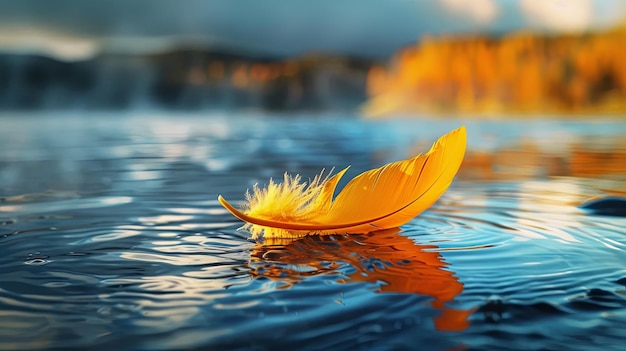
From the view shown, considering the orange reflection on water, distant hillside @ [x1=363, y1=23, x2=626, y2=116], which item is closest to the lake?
the orange reflection on water

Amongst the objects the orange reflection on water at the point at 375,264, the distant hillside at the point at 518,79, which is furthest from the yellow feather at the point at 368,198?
the distant hillside at the point at 518,79

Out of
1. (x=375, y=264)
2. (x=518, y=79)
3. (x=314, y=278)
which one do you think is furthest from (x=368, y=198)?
(x=518, y=79)

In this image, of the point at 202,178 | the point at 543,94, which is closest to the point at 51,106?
the point at 543,94

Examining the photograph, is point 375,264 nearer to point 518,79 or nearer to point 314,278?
point 314,278

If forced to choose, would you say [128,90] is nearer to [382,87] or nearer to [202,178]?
[382,87]

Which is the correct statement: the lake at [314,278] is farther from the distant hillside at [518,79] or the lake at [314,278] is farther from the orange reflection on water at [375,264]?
the distant hillside at [518,79]

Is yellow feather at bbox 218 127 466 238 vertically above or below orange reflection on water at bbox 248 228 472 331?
above

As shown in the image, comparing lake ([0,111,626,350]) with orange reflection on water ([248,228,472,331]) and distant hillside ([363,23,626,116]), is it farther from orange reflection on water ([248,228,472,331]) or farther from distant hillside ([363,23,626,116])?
distant hillside ([363,23,626,116])
